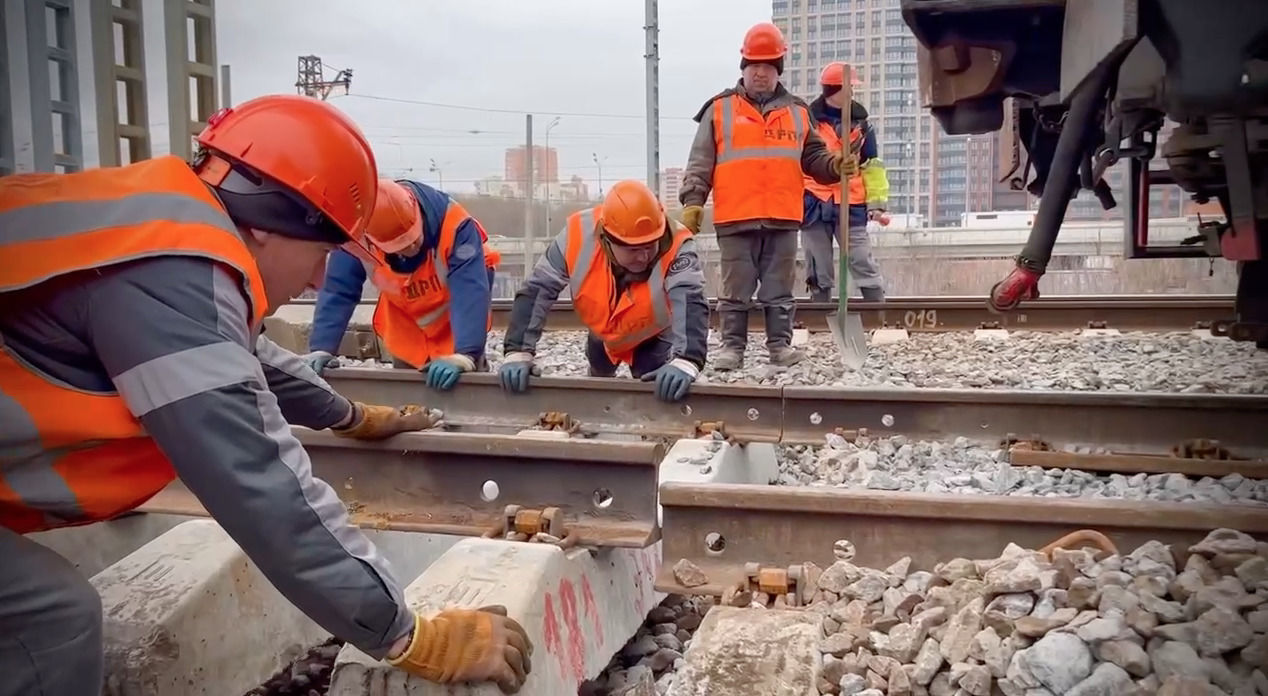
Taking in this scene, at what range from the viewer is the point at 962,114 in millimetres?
4152

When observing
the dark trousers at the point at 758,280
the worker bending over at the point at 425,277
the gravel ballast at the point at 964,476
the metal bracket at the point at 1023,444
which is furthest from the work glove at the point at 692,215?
the metal bracket at the point at 1023,444

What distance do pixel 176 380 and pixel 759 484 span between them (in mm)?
2380

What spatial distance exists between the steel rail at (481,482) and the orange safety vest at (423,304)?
1.67 metres

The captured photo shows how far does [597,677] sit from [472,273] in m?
2.80

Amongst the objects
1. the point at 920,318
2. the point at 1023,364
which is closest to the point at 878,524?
the point at 1023,364

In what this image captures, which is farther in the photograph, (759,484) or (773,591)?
(759,484)

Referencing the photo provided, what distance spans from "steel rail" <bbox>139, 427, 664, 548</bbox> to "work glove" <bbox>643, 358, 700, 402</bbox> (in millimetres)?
1618

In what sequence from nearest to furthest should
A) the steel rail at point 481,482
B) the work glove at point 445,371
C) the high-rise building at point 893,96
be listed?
1. the steel rail at point 481,482
2. the work glove at point 445,371
3. the high-rise building at point 893,96

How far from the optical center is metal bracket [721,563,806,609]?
2.50 meters

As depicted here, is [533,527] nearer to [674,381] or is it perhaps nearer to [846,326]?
[674,381]

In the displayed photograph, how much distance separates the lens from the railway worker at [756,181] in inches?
277

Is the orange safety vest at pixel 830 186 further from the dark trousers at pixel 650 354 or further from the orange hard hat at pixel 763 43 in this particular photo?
the dark trousers at pixel 650 354

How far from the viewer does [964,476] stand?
12.2ft

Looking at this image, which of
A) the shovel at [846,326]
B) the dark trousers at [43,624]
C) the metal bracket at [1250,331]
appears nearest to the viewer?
the dark trousers at [43,624]
